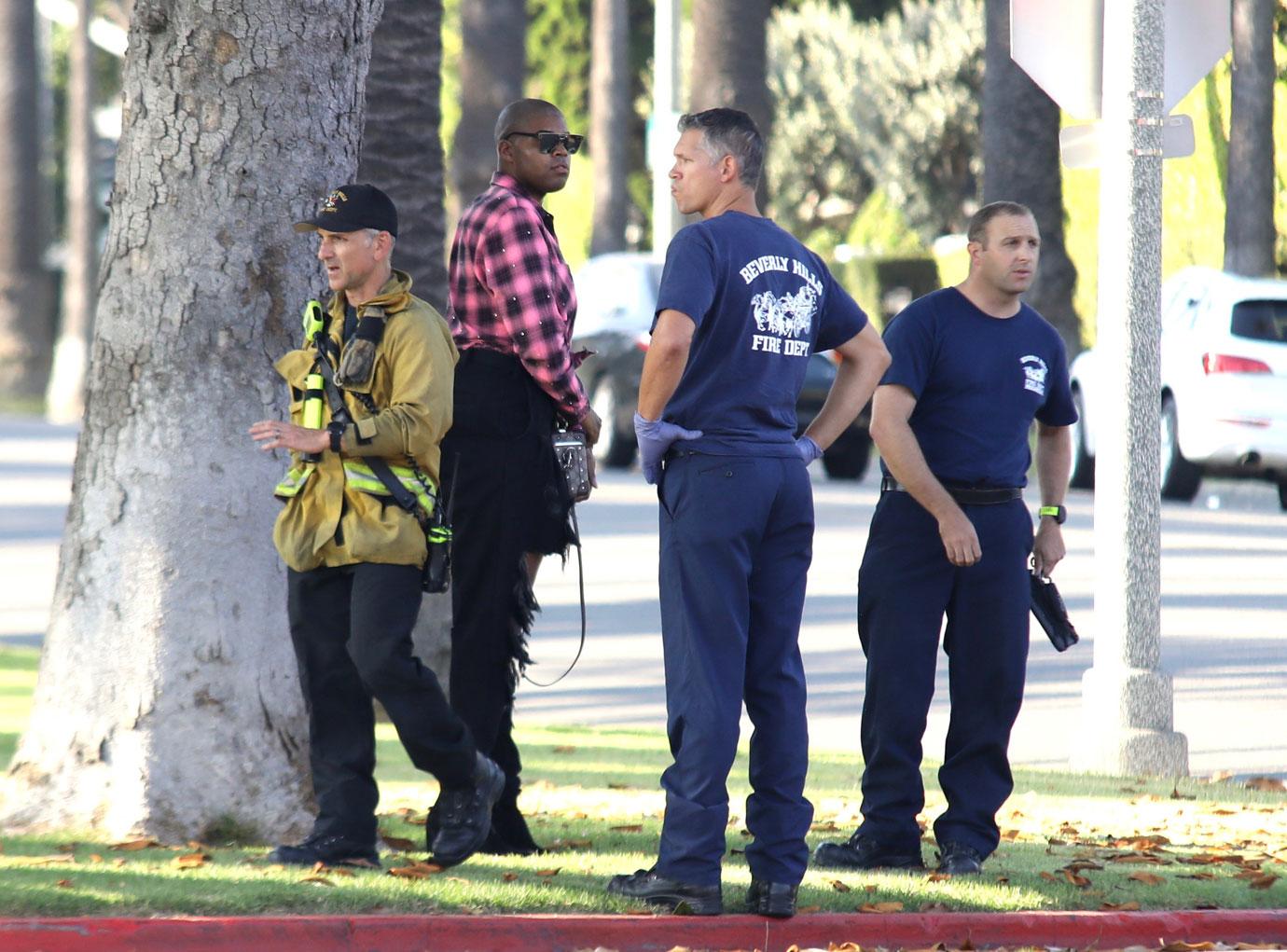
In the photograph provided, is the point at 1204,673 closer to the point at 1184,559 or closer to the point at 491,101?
the point at 1184,559

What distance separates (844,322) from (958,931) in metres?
1.65

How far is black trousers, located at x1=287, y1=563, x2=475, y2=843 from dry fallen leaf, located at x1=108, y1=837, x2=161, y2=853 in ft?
1.98

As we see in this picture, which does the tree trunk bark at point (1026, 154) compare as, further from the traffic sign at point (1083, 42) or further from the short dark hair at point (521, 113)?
the short dark hair at point (521, 113)

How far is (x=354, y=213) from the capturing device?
6.20m

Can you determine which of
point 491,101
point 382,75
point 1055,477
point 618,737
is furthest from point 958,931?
point 491,101

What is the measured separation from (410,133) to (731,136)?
462 centimetres

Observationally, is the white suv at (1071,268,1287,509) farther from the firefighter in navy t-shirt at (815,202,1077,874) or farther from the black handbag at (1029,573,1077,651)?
the firefighter in navy t-shirt at (815,202,1077,874)

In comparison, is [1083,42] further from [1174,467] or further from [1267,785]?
[1174,467]

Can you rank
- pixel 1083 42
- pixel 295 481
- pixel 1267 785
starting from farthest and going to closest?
pixel 1083 42
pixel 1267 785
pixel 295 481

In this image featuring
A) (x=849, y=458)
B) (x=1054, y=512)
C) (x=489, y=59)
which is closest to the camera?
(x=1054, y=512)

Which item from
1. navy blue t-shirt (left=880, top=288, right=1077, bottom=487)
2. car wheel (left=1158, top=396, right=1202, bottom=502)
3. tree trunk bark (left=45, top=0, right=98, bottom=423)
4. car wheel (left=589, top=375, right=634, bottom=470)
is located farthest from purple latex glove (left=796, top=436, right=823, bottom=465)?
tree trunk bark (left=45, top=0, right=98, bottom=423)

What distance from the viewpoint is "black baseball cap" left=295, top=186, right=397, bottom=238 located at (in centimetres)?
619

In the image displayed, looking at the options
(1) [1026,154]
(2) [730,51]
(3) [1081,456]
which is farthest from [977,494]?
(1) [1026,154]

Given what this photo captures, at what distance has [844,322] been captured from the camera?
6316 mm
